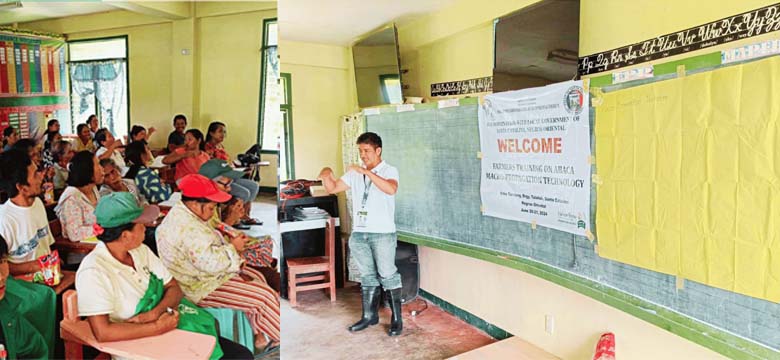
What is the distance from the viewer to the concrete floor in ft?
6.06

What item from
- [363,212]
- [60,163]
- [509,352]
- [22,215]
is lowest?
[509,352]

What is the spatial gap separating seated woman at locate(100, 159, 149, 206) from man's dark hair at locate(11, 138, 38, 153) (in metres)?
0.13

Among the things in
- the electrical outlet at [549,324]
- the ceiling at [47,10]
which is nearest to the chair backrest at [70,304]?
the ceiling at [47,10]

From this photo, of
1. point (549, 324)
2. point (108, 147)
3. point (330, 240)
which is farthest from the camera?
point (549, 324)

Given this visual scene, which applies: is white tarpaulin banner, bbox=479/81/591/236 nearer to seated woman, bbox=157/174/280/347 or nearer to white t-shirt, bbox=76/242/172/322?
seated woman, bbox=157/174/280/347

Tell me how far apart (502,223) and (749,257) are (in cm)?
95

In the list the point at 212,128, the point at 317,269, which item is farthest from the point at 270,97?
the point at 317,269

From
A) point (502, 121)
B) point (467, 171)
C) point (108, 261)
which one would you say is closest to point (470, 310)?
point (467, 171)

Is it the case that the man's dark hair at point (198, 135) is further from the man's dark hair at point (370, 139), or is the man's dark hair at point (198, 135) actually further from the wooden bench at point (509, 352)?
the wooden bench at point (509, 352)

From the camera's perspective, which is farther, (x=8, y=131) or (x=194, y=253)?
(x=194, y=253)

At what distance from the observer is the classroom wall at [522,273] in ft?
5.02

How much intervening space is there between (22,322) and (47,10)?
0.66 meters

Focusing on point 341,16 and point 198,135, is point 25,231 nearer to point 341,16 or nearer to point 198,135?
point 198,135

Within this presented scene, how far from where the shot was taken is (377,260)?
2.04 m
